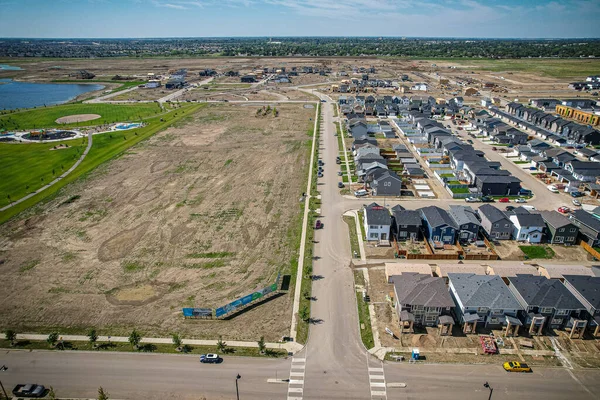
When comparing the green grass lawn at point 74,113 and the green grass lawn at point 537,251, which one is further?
the green grass lawn at point 74,113

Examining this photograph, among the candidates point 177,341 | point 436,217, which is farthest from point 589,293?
point 177,341

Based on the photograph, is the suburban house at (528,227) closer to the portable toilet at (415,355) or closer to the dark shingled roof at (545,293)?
the dark shingled roof at (545,293)

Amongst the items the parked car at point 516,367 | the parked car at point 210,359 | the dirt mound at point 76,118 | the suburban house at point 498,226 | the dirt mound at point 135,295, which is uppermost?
the dirt mound at point 76,118

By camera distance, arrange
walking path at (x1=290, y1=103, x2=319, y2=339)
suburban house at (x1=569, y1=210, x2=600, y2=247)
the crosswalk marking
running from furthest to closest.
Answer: suburban house at (x1=569, y1=210, x2=600, y2=247) → walking path at (x1=290, y1=103, x2=319, y2=339) → the crosswalk marking

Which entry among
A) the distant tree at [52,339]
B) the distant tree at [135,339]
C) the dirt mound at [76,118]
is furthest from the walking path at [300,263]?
the dirt mound at [76,118]

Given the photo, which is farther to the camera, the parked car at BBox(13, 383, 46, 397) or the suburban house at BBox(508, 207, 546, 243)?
the suburban house at BBox(508, 207, 546, 243)

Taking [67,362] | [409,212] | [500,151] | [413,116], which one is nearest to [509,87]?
[413,116]

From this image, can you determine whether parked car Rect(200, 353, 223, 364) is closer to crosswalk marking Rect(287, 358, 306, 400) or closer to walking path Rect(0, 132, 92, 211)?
crosswalk marking Rect(287, 358, 306, 400)

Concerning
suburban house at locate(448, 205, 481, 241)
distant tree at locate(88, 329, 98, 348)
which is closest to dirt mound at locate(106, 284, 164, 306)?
distant tree at locate(88, 329, 98, 348)
